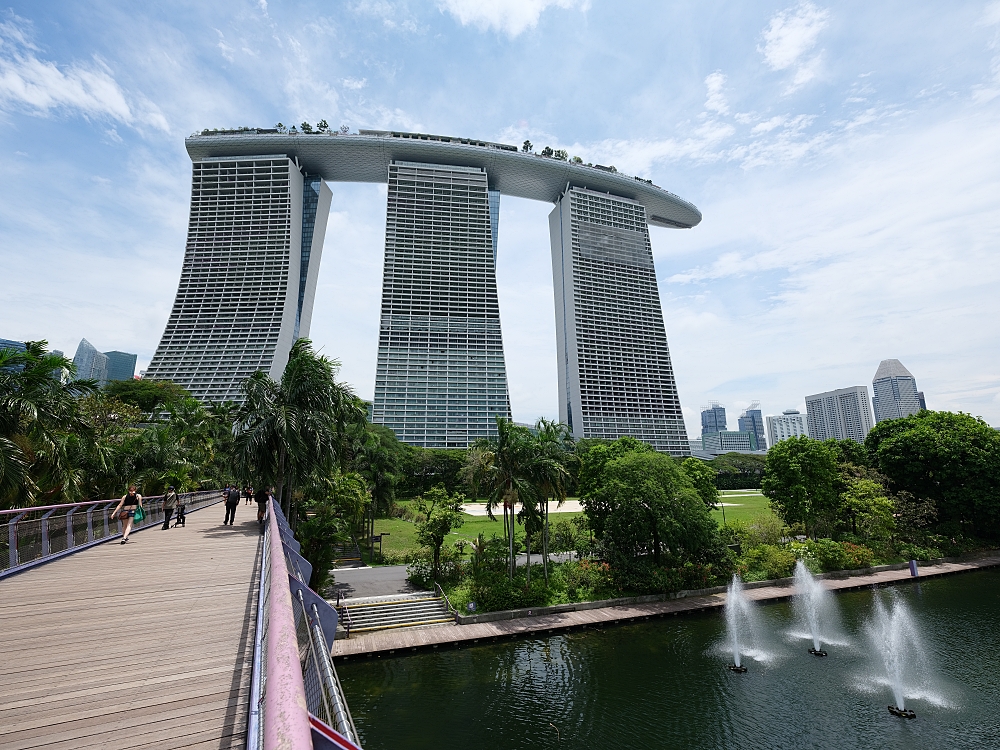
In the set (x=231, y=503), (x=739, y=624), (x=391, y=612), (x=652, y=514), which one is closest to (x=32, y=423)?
(x=231, y=503)

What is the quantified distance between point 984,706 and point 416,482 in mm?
61257

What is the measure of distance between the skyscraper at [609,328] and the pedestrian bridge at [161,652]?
9166 cm

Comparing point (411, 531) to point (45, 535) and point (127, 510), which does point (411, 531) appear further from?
point (45, 535)

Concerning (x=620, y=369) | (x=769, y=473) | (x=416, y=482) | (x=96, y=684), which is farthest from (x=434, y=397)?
(x=96, y=684)

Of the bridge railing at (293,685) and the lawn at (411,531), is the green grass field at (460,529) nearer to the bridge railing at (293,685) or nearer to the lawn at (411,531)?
the lawn at (411,531)

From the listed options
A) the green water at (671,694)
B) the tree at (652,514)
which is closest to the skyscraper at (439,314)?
the tree at (652,514)

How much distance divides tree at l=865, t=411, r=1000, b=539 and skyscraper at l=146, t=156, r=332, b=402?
293 feet

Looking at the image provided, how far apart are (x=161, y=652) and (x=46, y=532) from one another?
781 centimetres

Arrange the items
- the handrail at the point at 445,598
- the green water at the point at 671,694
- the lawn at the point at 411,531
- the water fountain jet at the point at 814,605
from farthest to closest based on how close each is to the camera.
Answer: the lawn at the point at 411,531 < the handrail at the point at 445,598 < the water fountain jet at the point at 814,605 < the green water at the point at 671,694

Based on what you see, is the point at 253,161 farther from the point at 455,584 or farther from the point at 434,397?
the point at 455,584

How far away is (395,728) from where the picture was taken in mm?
15281

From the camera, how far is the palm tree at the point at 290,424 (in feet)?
69.4

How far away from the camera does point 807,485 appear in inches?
1393

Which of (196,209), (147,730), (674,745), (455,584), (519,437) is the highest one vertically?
(196,209)
